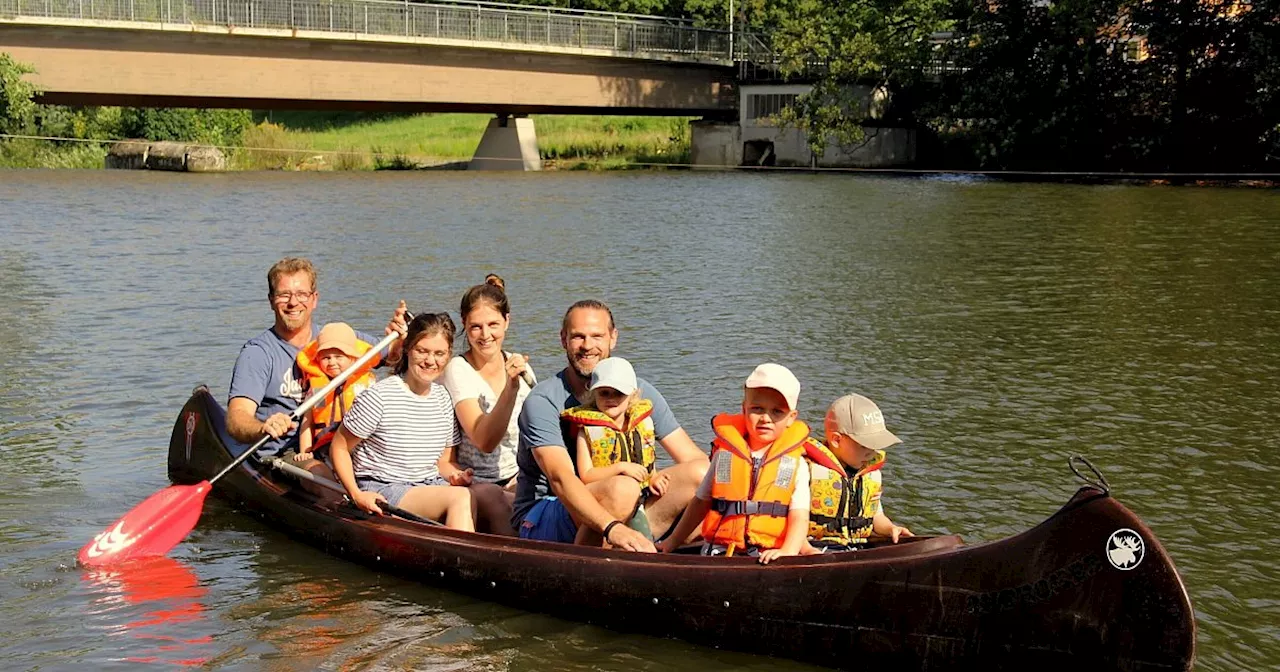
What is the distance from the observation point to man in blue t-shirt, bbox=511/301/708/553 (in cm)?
613

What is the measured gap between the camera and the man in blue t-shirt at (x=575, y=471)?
241 inches

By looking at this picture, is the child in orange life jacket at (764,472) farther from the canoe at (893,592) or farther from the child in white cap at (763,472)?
the canoe at (893,592)

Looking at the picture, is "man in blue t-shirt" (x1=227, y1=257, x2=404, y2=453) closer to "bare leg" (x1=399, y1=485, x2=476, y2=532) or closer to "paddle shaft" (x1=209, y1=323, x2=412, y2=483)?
"paddle shaft" (x1=209, y1=323, x2=412, y2=483)

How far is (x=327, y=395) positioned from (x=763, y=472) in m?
2.87

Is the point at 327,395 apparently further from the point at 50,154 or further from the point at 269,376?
the point at 50,154

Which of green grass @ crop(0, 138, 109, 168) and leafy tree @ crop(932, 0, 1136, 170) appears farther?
green grass @ crop(0, 138, 109, 168)

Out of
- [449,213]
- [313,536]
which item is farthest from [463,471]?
[449,213]

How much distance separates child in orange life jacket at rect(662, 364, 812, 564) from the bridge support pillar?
4124 cm

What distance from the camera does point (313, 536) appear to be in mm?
7609

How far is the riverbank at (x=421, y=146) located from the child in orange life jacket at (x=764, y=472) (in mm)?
40929

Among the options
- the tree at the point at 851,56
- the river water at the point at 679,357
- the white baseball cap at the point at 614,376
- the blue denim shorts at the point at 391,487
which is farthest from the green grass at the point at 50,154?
the white baseball cap at the point at 614,376

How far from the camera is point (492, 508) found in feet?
22.9

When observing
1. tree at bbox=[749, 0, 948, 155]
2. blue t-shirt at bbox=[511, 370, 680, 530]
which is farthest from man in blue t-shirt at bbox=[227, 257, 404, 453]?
tree at bbox=[749, 0, 948, 155]

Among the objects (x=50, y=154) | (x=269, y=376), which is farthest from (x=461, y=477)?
(x=50, y=154)
